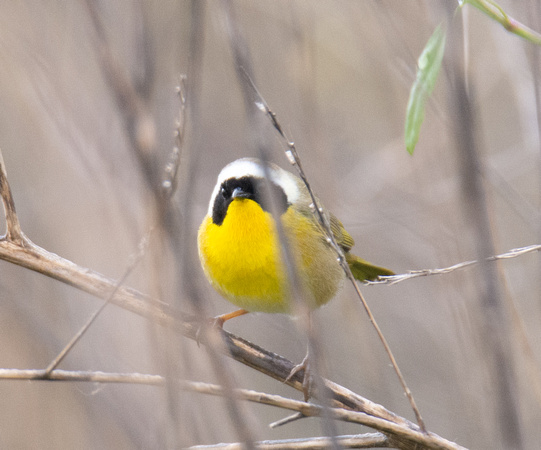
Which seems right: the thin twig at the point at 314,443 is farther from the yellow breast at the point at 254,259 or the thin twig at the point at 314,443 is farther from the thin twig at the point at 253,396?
the yellow breast at the point at 254,259

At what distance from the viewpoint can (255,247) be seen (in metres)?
2.67

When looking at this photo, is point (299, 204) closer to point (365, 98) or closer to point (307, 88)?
point (307, 88)

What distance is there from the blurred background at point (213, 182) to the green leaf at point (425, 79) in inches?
2.3

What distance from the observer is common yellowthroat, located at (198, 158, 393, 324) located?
266cm

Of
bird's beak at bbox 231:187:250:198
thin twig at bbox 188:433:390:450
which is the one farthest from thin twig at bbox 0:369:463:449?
bird's beak at bbox 231:187:250:198

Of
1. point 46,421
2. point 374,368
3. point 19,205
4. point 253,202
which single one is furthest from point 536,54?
point 19,205

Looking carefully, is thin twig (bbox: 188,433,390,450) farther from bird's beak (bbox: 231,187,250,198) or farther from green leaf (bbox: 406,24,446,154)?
bird's beak (bbox: 231,187,250,198)

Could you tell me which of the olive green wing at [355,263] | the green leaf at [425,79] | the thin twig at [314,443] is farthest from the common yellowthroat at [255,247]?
the green leaf at [425,79]

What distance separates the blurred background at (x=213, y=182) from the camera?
3.94ft

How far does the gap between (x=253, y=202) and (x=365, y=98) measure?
9.15 ft

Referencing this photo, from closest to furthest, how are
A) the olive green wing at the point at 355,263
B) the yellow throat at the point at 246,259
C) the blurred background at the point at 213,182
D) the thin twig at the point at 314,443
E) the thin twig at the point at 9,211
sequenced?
1. the blurred background at the point at 213,182
2. the thin twig at the point at 314,443
3. the thin twig at the point at 9,211
4. the yellow throat at the point at 246,259
5. the olive green wing at the point at 355,263

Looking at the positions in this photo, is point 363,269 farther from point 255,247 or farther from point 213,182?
point 213,182

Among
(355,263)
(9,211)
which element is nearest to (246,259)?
(355,263)

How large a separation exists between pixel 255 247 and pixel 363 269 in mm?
963
